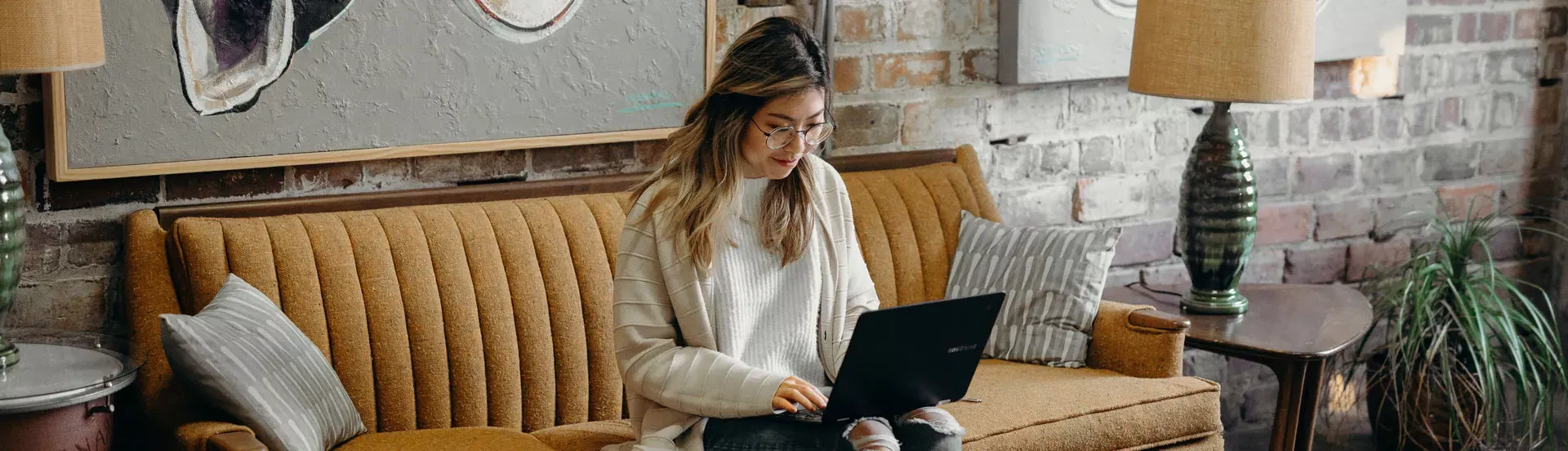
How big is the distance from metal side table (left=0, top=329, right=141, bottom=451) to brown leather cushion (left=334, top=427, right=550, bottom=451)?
1.09 feet

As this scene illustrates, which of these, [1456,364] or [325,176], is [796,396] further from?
[1456,364]

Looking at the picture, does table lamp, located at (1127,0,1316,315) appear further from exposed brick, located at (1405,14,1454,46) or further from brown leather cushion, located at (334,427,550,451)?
brown leather cushion, located at (334,427,550,451)

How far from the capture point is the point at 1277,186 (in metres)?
3.57

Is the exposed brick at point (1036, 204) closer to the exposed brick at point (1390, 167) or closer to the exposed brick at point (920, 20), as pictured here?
the exposed brick at point (920, 20)

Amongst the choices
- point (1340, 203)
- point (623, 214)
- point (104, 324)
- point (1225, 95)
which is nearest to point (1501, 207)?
point (1340, 203)

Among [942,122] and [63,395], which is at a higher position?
[942,122]

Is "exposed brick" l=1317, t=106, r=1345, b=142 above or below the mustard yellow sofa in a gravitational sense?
above

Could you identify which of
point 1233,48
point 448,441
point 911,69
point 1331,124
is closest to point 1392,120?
point 1331,124

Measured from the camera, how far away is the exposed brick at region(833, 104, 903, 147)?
3.04m

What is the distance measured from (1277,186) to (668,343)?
2.11 metres

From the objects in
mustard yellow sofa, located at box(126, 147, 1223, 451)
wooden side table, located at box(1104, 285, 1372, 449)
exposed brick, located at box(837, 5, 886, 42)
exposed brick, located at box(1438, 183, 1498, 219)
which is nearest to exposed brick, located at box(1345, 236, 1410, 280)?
exposed brick, located at box(1438, 183, 1498, 219)

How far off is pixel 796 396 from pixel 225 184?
1.19 metres

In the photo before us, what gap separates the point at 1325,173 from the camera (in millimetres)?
3617

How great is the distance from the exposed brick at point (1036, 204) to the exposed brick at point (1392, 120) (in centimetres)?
92
